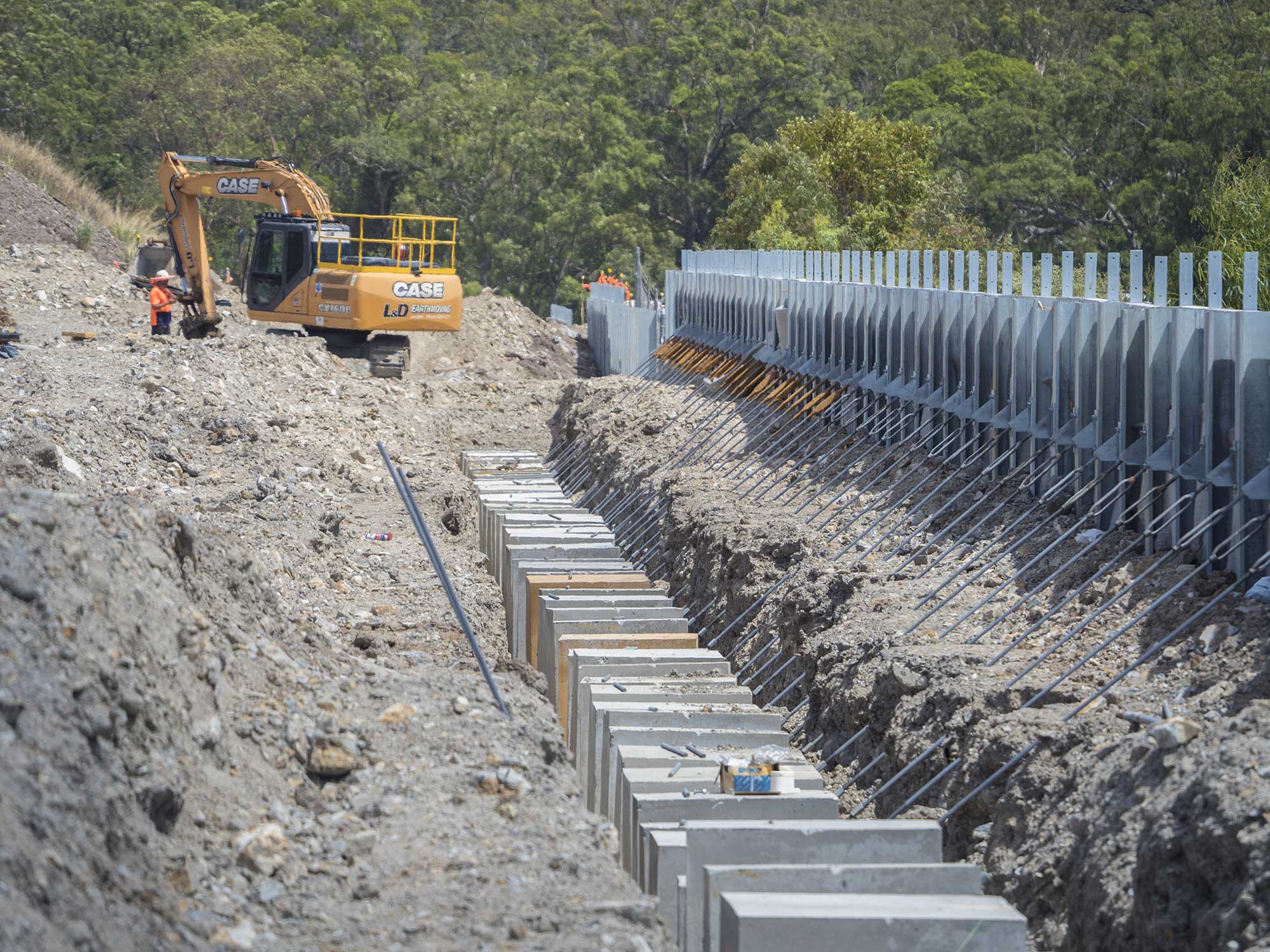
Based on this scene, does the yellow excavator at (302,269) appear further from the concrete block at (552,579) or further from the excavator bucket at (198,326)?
the concrete block at (552,579)

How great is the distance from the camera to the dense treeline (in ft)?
169

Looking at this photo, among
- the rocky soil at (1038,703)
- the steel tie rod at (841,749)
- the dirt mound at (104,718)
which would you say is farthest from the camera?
the steel tie rod at (841,749)

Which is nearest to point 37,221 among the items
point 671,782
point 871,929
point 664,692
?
point 664,692

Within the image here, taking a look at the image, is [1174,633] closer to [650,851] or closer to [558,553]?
[650,851]

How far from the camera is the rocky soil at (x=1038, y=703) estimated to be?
23.9ft

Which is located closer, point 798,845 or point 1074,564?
point 798,845

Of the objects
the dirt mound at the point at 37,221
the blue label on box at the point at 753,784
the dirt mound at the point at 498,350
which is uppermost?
the dirt mound at the point at 37,221

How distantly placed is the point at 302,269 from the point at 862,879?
23.2 m

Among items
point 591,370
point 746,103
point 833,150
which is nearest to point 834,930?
point 591,370

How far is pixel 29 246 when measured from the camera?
35.3 meters

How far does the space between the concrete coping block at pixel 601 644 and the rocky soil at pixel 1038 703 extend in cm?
94

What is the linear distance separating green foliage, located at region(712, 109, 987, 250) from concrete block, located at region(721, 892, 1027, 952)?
104ft

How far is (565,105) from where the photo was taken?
64.2 metres

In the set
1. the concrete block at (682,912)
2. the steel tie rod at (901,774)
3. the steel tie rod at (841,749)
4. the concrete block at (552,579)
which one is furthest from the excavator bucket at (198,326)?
the concrete block at (682,912)
